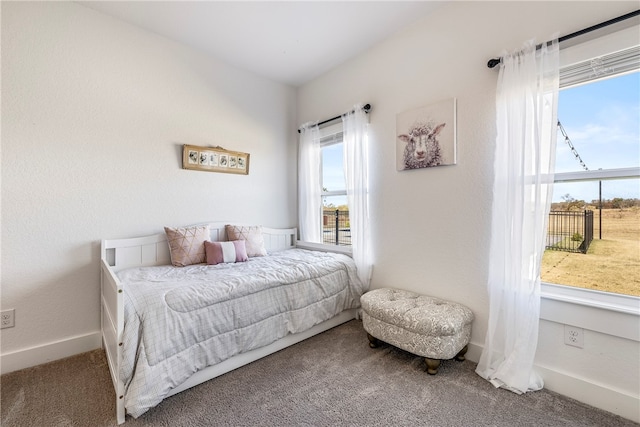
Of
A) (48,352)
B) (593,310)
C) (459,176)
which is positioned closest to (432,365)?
(593,310)

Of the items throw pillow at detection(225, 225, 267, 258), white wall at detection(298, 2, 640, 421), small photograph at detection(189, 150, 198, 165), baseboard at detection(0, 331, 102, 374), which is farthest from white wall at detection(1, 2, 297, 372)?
white wall at detection(298, 2, 640, 421)

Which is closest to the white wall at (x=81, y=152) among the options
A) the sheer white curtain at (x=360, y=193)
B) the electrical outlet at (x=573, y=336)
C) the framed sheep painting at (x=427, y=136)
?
the sheer white curtain at (x=360, y=193)

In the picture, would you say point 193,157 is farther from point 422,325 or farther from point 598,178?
point 598,178

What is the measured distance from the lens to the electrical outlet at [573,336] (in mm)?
1595

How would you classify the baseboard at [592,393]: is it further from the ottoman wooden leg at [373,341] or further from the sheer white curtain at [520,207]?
the ottoman wooden leg at [373,341]

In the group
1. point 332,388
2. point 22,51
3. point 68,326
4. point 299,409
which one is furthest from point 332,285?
point 22,51

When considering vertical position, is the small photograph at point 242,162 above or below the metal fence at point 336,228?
above

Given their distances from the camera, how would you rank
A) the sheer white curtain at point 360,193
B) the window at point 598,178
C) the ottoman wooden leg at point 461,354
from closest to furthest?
the window at point 598,178, the ottoman wooden leg at point 461,354, the sheer white curtain at point 360,193

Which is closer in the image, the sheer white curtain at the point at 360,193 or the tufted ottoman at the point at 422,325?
the tufted ottoman at the point at 422,325

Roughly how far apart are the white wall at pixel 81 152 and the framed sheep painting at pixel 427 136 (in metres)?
1.90

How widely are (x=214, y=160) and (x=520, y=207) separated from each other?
8.80 feet

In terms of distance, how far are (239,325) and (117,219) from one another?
4.74 feet

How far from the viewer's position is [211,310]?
1.74 m

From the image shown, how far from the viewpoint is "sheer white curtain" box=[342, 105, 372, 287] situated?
2.70m
